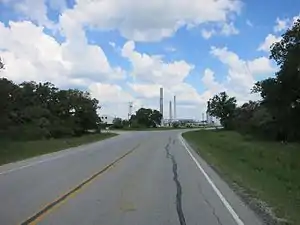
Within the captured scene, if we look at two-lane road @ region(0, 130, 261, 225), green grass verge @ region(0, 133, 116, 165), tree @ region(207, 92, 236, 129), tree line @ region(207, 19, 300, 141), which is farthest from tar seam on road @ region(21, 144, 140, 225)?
tree @ region(207, 92, 236, 129)

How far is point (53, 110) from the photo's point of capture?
3489 inches

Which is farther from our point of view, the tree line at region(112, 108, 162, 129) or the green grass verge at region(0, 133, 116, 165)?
the tree line at region(112, 108, 162, 129)

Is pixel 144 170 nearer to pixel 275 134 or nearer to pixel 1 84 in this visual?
pixel 1 84

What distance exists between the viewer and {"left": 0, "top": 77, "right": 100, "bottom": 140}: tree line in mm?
74438

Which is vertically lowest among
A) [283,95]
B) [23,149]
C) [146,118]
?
[23,149]

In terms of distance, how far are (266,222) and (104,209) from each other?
3168mm

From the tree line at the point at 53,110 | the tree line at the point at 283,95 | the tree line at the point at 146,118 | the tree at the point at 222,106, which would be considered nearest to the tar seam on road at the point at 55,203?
the tree line at the point at 283,95

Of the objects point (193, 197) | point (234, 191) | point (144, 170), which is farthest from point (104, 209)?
point (144, 170)

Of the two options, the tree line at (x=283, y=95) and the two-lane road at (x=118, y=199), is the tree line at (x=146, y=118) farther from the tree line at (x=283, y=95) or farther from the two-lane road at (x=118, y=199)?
the two-lane road at (x=118, y=199)

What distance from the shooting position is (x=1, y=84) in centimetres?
5238

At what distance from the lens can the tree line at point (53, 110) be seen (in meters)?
74.4

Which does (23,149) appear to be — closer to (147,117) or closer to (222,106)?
(222,106)

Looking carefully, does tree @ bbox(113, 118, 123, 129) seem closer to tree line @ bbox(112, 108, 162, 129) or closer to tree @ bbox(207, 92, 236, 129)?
tree line @ bbox(112, 108, 162, 129)

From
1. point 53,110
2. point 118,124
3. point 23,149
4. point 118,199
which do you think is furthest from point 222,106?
point 118,199
